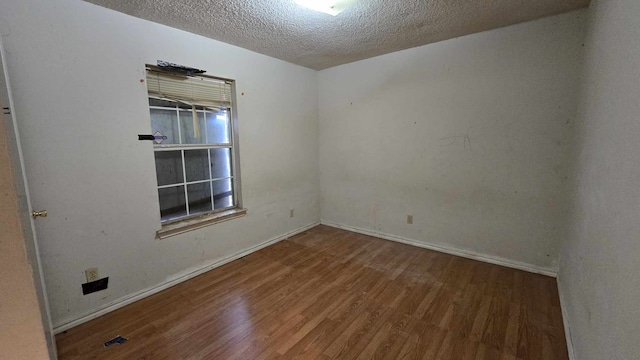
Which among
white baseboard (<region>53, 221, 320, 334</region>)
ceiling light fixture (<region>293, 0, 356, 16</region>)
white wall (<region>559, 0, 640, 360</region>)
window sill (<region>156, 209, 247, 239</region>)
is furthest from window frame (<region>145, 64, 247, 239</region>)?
white wall (<region>559, 0, 640, 360</region>)

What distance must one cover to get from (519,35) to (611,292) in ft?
7.82

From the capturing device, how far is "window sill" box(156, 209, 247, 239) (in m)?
2.49

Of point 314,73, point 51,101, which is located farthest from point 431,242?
point 51,101

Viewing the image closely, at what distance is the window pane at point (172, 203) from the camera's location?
262 cm

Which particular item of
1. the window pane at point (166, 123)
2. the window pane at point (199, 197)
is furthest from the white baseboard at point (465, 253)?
the window pane at point (166, 123)

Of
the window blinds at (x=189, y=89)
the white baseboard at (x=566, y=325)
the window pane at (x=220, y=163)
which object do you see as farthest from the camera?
the window pane at (x=220, y=163)

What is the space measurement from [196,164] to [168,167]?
29cm

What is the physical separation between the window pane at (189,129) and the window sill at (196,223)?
2.63ft

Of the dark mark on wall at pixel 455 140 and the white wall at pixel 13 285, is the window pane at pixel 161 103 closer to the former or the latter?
the white wall at pixel 13 285

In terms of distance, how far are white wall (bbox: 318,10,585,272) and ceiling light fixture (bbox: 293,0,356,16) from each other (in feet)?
4.67

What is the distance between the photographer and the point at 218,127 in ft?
9.79

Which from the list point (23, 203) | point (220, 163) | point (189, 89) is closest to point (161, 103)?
point (189, 89)

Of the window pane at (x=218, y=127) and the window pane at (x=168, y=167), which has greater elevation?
the window pane at (x=218, y=127)

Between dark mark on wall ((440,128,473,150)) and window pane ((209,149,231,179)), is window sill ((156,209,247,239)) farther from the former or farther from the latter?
dark mark on wall ((440,128,473,150))
